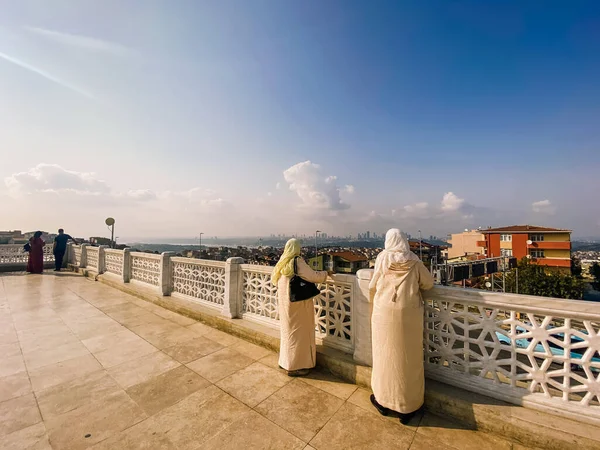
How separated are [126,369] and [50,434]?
1.13 metres

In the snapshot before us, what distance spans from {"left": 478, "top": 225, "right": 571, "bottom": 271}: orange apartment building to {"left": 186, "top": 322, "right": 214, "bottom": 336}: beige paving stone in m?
51.8

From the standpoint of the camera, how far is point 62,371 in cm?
337

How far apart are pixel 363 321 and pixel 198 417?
198 cm

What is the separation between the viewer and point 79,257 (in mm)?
11875

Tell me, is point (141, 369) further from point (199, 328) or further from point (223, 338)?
point (199, 328)

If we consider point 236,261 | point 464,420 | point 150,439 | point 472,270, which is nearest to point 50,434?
point 150,439

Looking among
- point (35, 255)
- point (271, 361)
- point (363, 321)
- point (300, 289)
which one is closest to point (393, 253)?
point (363, 321)

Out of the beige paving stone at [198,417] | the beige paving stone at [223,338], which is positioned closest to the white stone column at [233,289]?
the beige paving stone at [223,338]

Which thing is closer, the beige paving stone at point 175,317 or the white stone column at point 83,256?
the beige paving stone at point 175,317

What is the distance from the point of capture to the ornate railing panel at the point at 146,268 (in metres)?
7.27

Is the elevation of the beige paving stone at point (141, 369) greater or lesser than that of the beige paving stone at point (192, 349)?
greater

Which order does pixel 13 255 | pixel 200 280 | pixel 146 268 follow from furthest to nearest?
pixel 13 255 < pixel 146 268 < pixel 200 280

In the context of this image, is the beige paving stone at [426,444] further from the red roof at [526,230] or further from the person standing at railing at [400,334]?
the red roof at [526,230]

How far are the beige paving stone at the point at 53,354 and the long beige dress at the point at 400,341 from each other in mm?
4251
